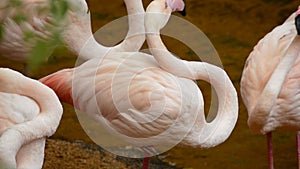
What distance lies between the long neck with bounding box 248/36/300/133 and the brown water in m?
0.80

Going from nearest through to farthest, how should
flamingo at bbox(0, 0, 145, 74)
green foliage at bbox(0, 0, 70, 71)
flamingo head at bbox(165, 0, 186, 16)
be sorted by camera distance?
1. green foliage at bbox(0, 0, 70, 71)
2. flamingo head at bbox(165, 0, 186, 16)
3. flamingo at bbox(0, 0, 145, 74)

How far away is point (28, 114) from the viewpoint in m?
3.20

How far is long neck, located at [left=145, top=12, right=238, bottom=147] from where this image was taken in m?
3.85

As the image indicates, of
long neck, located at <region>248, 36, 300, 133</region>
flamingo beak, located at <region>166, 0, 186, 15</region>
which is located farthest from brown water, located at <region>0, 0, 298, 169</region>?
flamingo beak, located at <region>166, 0, 186, 15</region>

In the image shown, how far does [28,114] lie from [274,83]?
1351 mm

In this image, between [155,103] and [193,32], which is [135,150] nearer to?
[155,103]

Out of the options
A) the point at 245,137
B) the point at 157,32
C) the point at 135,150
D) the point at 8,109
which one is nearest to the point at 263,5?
the point at 245,137

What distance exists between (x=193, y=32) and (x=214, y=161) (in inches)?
52.6

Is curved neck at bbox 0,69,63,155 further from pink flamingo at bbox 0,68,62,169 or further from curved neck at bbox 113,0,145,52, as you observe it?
curved neck at bbox 113,0,145,52

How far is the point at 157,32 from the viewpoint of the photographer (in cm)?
385

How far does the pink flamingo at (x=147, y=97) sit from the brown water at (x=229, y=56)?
0.91m

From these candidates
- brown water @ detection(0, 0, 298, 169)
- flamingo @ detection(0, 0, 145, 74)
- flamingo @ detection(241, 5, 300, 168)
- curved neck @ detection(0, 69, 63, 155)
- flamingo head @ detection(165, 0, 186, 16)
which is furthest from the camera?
brown water @ detection(0, 0, 298, 169)

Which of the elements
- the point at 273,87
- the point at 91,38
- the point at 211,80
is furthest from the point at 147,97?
the point at 91,38

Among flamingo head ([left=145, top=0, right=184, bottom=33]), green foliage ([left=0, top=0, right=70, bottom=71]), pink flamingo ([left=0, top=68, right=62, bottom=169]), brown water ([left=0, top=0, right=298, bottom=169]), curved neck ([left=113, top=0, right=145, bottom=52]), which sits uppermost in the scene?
green foliage ([left=0, top=0, right=70, bottom=71])
